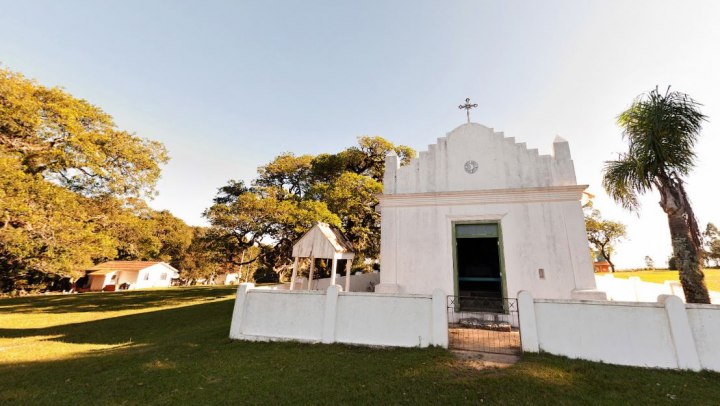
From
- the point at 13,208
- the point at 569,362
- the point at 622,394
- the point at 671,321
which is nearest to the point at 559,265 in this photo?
the point at 671,321

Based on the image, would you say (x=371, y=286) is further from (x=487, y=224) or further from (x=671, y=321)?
(x=671, y=321)

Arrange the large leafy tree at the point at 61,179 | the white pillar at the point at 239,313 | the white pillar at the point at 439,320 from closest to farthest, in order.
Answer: the white pillar at the point at 439,320 → the white pillar at the point at 239,313 → the large leafy tree at the point at 61,179

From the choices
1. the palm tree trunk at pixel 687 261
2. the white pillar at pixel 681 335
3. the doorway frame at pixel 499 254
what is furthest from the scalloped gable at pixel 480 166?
the white pillar at pixel 681 335

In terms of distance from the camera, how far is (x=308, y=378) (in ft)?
17.8

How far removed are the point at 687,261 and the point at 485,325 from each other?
5.44 meters

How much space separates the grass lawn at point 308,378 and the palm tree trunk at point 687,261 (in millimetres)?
3101

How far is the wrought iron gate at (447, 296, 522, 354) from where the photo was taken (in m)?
6.87

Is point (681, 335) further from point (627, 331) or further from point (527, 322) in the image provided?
point (527, 322)

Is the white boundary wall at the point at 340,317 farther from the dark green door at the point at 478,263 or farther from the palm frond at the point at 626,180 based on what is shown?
the palm frond at the point at 626,180

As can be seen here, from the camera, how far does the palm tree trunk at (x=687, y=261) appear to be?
7422mm

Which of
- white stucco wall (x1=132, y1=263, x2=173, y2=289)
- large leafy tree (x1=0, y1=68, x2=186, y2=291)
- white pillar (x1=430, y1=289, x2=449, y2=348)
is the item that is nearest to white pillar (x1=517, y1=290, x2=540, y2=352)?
white pillar (x1=430, y1=289, x2=449, y2=348)

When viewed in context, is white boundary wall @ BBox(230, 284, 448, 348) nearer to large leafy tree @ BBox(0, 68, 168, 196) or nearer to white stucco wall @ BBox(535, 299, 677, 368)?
white stucco wall @ BBox(535, 299, 677, 368)

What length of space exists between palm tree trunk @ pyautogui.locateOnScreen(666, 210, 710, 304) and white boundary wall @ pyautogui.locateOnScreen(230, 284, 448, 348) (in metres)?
6.62

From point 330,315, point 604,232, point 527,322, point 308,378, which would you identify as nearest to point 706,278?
point 604,232
